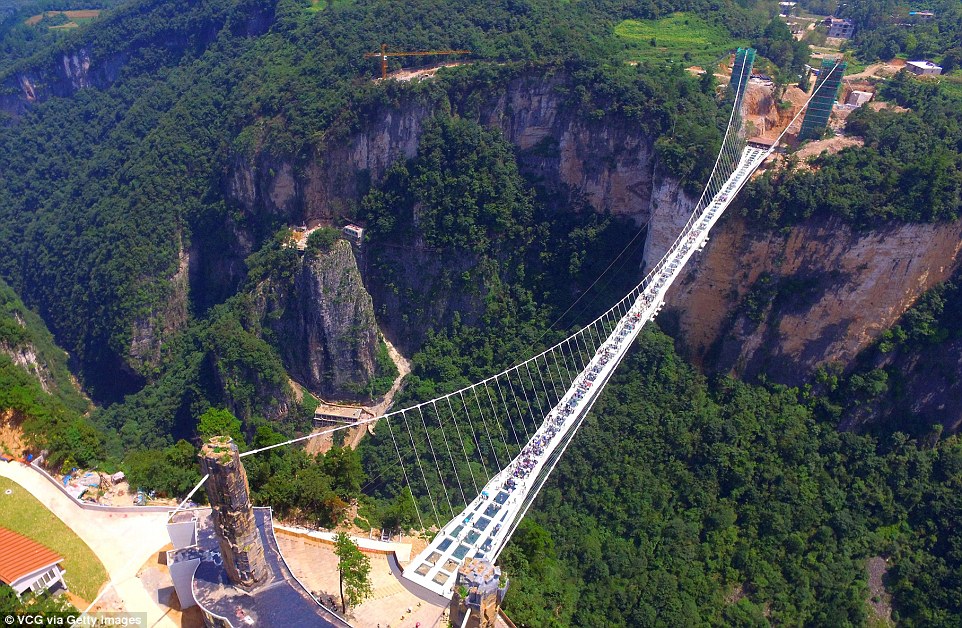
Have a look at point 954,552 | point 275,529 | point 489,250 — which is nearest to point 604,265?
point 489,250

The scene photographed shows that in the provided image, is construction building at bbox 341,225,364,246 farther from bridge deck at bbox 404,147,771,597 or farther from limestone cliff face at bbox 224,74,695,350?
bridge deck at bbox 404,147,771,597

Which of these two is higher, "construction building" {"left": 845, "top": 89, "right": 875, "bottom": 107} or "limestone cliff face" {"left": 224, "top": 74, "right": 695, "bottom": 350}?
"construction building" {"left": 845, "top": 89, "right": 875, "bottom": 107}

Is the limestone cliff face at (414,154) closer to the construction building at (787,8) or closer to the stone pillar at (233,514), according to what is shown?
the stone pillar at (233,514)

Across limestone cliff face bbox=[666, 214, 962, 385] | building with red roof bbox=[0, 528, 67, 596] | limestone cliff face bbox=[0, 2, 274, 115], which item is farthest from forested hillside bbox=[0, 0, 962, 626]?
building with red roof bbox=[0, 528, 67, 596]

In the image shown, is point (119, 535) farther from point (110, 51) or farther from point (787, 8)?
point (787, 8)

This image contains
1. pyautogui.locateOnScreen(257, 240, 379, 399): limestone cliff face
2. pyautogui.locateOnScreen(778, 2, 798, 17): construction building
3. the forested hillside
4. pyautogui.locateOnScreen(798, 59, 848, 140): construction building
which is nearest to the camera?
the forested hillside

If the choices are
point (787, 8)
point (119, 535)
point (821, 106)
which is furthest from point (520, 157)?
point (787, 8)
